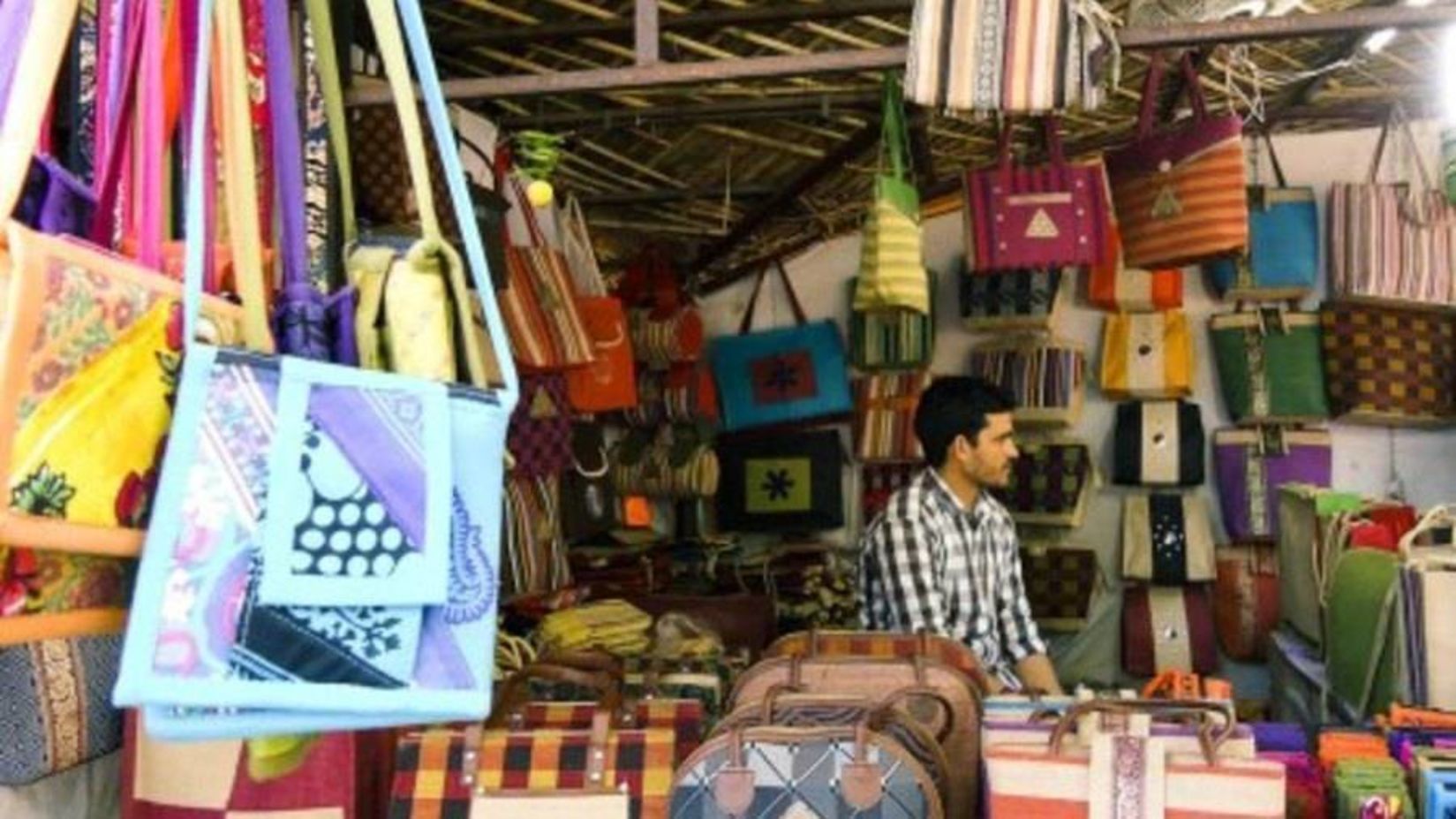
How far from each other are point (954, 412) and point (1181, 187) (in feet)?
3.19

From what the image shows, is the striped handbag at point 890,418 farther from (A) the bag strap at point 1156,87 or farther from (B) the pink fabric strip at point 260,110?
(B) the pink fabric strip at point 260,110

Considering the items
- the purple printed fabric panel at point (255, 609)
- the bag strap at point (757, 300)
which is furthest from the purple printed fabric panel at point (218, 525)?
the bag strap at point (757, 300)

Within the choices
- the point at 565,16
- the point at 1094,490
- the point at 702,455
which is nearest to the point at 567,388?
the point at 565,16

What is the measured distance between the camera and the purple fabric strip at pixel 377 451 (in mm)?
1555

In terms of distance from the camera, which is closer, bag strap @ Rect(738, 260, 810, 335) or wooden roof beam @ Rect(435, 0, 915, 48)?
wooden roof beam @ Rect(435, 0, 915, 48)

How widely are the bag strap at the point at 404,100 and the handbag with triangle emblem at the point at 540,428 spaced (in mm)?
3044

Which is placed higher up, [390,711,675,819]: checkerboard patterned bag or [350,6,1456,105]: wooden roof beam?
[350,6,1456,105]: wooden roof beam

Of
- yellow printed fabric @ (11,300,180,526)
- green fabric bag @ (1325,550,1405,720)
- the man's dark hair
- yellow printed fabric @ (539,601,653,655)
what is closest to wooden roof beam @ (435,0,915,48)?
the man's dark hair

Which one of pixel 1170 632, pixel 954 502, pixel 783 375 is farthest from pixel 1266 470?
pixel 954 502

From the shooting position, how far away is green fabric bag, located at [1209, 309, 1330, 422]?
23.0 ft

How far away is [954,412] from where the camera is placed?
4.68 metres

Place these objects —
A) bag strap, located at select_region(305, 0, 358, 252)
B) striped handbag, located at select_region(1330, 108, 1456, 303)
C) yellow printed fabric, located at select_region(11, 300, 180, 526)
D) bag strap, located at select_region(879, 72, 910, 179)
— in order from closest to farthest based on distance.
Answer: yellow printed fabric, located at select_region(11, 300, 180, 526) < bag strap, located at select_region(305, 0, 358, 252) < bag strap, located at select_region(879, 72, 910, 179) < striped handbag, located at select_region(1330, 108, 1456, 303)

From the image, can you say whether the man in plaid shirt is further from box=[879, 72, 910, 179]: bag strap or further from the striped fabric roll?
the striped fabric roll

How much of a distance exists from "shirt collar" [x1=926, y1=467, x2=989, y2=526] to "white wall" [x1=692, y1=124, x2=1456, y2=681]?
2970 millimetres
